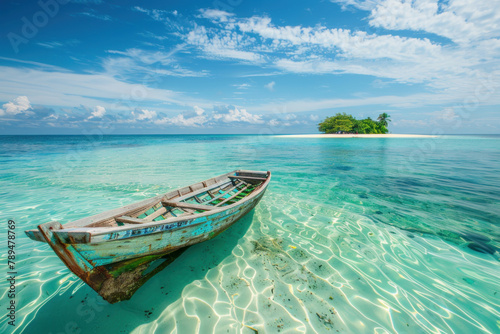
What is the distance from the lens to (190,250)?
4938 millimetres

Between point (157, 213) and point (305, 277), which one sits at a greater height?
point (157, 213)

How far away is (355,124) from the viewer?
80.1 metres

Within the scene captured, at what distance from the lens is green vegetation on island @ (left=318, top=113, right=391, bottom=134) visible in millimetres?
79938

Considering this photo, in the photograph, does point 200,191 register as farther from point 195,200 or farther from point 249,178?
point 249,178

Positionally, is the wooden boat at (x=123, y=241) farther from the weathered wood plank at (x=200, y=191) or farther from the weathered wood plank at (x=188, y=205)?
the weathered wood plank at (x=200, y=191)

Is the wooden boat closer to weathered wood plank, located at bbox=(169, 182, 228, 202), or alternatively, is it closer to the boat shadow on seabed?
the boat shadow on seabed

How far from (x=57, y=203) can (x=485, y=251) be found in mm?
14746

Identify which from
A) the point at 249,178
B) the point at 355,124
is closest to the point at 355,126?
the point at 355,124

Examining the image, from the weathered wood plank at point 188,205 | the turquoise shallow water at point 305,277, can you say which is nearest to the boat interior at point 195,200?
the weathered wood plank at point 188,205

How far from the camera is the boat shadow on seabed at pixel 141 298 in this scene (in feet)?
10.7

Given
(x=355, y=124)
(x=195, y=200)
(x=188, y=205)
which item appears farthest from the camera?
(x=355, y=124)

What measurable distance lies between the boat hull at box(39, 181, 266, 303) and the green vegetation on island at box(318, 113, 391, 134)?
87356 millimetres

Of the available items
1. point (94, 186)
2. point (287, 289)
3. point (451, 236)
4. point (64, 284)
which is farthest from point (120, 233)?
point (94, 186)

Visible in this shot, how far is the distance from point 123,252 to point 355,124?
3601 inches
